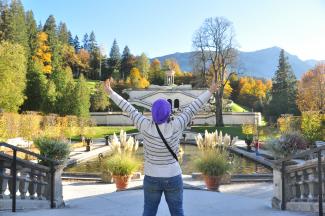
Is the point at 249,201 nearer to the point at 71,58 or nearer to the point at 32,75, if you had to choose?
the point at 32,75

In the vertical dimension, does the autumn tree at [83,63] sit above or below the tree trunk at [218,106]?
above

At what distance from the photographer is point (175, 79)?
3629 inches

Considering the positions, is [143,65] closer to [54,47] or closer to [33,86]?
[54,47]

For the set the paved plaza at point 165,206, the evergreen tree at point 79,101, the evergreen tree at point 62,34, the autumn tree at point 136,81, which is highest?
the evergreen tree at point 62,34

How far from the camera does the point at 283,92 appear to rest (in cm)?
5816

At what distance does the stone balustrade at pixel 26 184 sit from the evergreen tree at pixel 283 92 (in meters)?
50.4

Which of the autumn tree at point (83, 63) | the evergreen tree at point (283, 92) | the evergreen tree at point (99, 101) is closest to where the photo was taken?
the evergreen tree at point (283, 92)

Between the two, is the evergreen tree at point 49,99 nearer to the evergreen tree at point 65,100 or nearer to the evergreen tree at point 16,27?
the evergreen tree at point 65,100

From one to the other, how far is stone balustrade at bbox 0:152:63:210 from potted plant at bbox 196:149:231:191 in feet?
16.3

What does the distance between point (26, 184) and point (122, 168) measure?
16.7 ft

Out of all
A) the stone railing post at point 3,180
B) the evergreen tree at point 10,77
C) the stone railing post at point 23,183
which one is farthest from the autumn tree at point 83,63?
the stone railing post at point 3,180

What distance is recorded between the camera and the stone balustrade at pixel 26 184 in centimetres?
623

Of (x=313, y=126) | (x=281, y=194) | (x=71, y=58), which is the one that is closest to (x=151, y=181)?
(x=281, y=194)

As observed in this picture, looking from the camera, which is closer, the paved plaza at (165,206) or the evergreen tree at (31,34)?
the paved plaza at (165,206)
